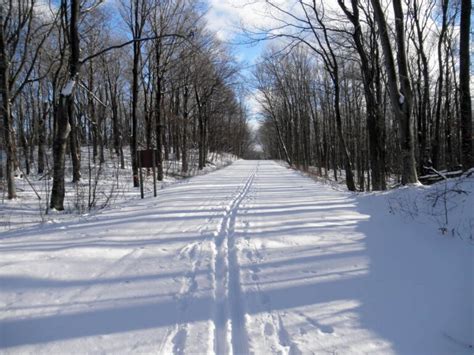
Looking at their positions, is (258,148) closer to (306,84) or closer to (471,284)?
(306,84)

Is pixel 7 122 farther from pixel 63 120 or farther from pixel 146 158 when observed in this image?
pixel 146 158

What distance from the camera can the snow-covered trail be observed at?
2.92 m

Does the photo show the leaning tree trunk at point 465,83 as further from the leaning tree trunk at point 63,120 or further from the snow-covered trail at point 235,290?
the leaning tree trunk at point 63,120

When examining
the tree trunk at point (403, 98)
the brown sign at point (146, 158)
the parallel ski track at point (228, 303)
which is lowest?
the parallel ski track at point (228, 303)

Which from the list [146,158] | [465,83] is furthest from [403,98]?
[146,158]

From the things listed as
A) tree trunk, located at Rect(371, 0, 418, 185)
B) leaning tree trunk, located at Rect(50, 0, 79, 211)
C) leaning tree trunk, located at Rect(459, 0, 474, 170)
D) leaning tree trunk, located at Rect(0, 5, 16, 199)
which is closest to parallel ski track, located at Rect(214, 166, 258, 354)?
tree trunk, located at Rect(371, 0, 418, 185)

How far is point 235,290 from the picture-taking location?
152 inches

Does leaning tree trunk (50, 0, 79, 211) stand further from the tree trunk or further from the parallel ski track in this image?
the tree trunk

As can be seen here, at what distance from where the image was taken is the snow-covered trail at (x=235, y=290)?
292cm

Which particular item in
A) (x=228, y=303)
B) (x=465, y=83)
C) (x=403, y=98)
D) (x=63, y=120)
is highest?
(x=465, y=83)

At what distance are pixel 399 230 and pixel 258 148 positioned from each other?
139363mm

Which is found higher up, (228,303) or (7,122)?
(7,122)

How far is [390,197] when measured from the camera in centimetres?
830

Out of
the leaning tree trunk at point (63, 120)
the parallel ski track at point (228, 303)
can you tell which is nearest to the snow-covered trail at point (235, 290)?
the parallel ski track at point (228, 303)
